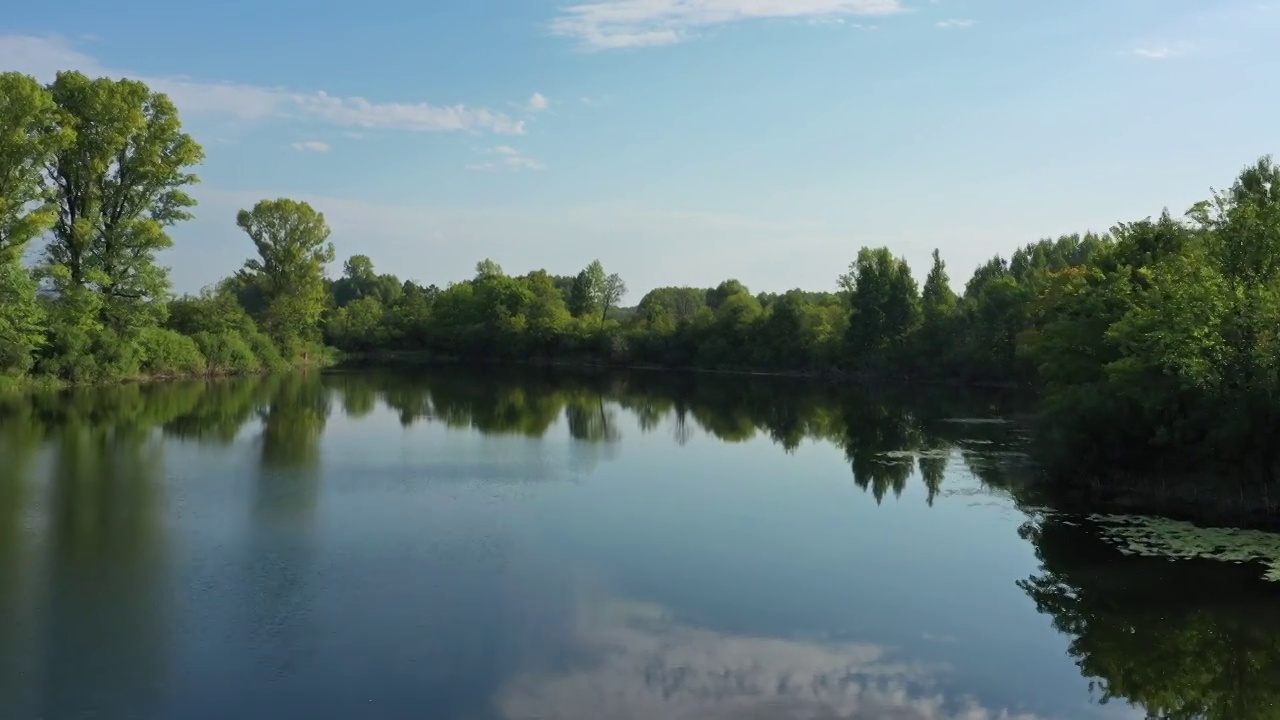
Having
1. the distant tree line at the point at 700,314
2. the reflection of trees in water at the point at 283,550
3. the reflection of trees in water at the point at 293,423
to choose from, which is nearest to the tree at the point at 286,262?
the distant tree line at the point at 700,314

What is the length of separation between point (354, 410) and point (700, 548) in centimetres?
2210

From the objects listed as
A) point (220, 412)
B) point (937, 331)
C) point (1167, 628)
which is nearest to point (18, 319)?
point (220, 412)

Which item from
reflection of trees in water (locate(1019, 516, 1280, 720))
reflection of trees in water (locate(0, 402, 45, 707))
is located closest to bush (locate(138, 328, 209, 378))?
reflection of trees in water (locate(0, 402, 45, 707))

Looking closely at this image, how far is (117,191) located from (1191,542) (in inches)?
1430

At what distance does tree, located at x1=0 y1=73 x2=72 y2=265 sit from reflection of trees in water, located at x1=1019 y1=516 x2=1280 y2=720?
3014 centimetres

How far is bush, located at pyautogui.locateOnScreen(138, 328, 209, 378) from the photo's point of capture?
40.8m

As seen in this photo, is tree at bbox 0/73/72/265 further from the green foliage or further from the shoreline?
the shoreline

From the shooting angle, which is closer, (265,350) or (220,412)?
(220,412)

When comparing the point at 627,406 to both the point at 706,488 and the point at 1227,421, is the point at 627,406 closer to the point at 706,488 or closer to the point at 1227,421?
the point at 706,488

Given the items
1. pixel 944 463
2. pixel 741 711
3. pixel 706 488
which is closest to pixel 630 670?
pixel 741 711

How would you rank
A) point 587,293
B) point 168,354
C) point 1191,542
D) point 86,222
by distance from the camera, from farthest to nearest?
1. point 587,293
2. point 168,354
3. point 86,222
4. point 1191,542

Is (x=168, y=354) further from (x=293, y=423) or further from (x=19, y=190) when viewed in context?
(x=293, y=423)

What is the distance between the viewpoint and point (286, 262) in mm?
56812

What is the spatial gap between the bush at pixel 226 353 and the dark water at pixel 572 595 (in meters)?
24.6
